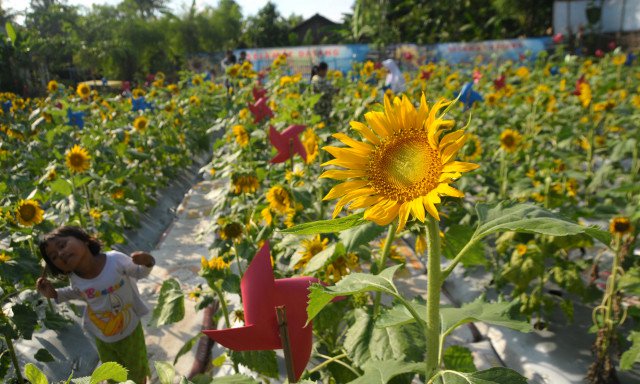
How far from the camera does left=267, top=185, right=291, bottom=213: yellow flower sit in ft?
7.13

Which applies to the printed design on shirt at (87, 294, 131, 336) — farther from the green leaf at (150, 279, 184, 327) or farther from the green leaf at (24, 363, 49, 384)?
the green leaf at (24, 363, 49, 384)

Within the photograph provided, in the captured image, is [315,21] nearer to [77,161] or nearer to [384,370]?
[77,161]

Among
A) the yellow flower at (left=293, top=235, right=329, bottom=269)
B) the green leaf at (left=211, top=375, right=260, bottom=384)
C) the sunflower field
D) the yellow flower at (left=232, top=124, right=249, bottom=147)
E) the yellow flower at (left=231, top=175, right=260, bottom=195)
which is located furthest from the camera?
the yellow flower at (left=232, top=124, right=249, bottom=147)

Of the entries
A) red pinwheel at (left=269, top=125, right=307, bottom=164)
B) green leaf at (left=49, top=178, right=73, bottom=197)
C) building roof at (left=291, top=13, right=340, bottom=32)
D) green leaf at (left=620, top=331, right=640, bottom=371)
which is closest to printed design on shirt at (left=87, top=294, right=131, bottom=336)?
red pinwheel at (left=269, top=125, right=307, bottom=164)

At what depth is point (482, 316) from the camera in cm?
108

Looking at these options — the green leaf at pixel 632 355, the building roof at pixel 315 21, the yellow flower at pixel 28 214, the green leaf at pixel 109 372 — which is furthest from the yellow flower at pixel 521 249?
the building roof at pixel 315 21

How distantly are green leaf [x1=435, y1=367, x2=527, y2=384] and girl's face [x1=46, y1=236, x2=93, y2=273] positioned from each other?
1.60 metres

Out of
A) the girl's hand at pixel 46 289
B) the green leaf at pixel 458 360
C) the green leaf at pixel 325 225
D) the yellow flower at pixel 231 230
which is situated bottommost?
the green leaf at pixel 458 360

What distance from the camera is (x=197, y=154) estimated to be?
6.94m

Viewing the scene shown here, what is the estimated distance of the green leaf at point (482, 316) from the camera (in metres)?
1.02

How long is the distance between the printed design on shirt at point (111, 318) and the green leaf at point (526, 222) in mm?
1708

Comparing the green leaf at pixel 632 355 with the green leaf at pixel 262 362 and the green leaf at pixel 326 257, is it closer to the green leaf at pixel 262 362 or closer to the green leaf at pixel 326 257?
the green leaf at pixel 326 257

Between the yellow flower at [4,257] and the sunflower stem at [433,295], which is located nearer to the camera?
the sunflower stem at [433,295]

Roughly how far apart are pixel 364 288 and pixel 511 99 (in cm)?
499
